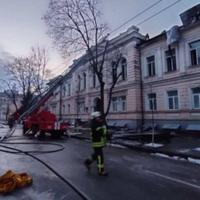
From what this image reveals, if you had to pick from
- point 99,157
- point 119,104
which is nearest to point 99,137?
point 99,157

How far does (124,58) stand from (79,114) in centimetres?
1352

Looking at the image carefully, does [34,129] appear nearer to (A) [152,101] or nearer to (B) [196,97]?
(A) [152,101]

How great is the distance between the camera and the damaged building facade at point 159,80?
2181 cm

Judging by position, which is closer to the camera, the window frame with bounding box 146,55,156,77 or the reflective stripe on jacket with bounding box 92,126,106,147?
the reflective stripe on jacket with bounding box 92,126,106,147

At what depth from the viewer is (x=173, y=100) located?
23.7m

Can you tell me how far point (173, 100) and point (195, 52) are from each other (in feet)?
16.3

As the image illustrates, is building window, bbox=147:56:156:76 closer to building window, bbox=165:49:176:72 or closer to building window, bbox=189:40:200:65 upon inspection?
building window, bbox=165:49:176:72

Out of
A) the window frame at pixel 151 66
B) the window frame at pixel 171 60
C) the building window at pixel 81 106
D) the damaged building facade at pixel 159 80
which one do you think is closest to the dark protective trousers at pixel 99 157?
the damaged building facade at pixel 159 80

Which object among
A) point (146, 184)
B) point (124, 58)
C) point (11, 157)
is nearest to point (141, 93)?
point (124, 58)

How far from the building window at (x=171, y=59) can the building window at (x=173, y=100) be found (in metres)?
2.33

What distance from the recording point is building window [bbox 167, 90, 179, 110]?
2334 centimetres

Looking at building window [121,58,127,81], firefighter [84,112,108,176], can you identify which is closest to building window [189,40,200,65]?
building window [121,58,127,81]

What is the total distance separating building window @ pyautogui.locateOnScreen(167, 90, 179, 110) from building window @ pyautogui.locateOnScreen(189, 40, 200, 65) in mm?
3415

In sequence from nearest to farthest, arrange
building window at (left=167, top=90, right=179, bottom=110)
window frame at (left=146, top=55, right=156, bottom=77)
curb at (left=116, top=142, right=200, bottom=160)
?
curb at (left=116, top=142, right=200, bottom=160) < building window at (left=167, top=90, right=179, bottom=110) < window frame at (left=146, top=55, right=156, bottom=77)
